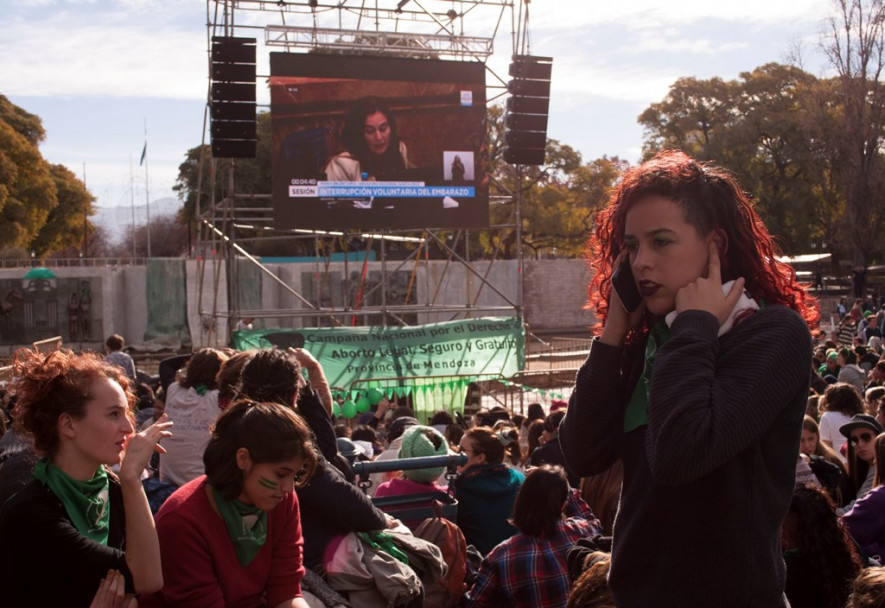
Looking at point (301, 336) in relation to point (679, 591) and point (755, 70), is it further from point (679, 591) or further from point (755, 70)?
point (755, 70)

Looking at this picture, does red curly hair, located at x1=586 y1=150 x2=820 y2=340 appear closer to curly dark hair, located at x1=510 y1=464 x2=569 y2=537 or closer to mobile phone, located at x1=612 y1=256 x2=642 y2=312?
mobile phone, located at x1=612 y1=256 x2=642 y2=312

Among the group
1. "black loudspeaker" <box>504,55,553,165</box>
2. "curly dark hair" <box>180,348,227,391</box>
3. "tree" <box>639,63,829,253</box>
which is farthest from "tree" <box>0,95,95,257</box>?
"curly dark hair" <box>180,348,227,391</box>

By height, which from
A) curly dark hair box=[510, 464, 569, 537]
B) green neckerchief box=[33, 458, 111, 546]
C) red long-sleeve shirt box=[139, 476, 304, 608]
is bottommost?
curly dark hair box=[510, 464, 569, 537]

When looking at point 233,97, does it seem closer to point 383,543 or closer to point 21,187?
point 383,543

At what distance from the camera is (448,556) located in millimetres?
4391

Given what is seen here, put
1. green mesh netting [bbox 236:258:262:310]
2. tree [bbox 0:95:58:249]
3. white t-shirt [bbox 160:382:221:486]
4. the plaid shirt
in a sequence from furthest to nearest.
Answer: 1. tree [bbox 0:95:58:249]
2. green mesh netting [bbox 236:258:262:310]
3. white t-shirt [bbox 160:382:221:486]
4. the plaid shirt

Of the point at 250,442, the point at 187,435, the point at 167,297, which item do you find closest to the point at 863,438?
the point at 187,435

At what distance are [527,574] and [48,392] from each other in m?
2.07

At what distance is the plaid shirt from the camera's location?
4027 mm

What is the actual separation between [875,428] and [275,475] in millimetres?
3962

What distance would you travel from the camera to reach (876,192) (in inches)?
1442

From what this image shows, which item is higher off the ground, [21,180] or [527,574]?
[21,180]

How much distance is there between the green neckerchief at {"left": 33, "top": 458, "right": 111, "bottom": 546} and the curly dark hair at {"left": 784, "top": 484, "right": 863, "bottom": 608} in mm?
2245

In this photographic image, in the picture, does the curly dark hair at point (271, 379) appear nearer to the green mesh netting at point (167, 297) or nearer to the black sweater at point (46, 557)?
the black sweater at point (46, 557)
